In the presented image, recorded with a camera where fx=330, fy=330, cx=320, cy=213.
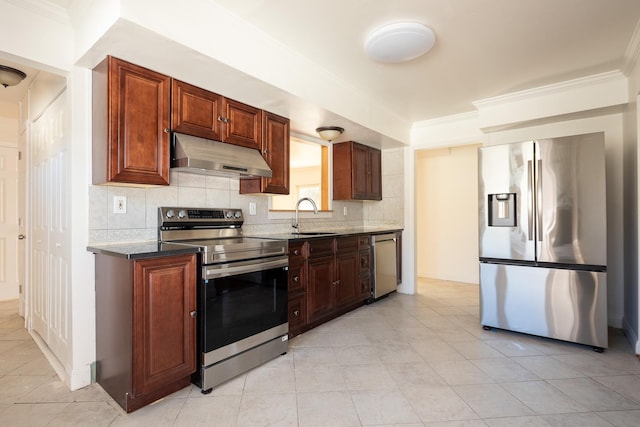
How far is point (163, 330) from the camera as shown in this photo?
1.93 meters

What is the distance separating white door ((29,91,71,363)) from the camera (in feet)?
7.45

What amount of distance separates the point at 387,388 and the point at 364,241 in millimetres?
1948

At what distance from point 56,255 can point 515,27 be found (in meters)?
3.70

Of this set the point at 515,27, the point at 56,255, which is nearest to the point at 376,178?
the point at 515,27

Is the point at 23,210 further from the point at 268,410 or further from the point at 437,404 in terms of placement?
the point at 437,404

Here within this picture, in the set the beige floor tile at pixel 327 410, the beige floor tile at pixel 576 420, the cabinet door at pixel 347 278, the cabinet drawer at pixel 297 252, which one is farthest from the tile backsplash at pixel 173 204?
the beige floor tile at pixel 576 420

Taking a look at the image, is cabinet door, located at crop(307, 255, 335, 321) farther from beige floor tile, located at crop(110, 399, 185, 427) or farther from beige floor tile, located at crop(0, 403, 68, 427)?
beige floor tile, located at crop(0, 403, 68, 427)

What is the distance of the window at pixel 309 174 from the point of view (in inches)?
178

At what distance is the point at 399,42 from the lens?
238 centimetres

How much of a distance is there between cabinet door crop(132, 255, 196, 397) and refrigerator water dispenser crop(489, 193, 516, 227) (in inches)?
104

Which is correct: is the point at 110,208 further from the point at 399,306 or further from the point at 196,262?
the point at 399,306

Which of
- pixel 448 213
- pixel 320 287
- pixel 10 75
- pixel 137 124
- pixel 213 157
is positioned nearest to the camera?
pixel 137 124

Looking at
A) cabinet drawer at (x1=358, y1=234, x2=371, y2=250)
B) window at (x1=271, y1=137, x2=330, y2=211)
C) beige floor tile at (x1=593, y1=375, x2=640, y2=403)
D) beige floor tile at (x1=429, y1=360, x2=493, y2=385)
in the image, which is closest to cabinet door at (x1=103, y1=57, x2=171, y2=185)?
window at (x1=271, y1=137, x2=330, y2=211)

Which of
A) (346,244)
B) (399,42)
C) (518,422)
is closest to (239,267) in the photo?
(346,244)
